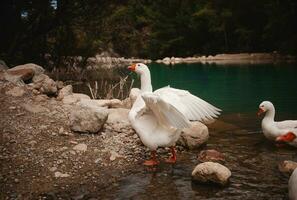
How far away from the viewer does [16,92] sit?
7.75 metres

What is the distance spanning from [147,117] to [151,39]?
44.8 m

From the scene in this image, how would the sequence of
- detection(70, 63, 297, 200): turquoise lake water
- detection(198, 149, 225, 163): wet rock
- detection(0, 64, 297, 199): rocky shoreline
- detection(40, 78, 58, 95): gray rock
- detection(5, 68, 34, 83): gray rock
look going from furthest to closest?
detection(40, 78, 58, 95): gray rock < detection(5, 68, 34, 83): gray rock < detection(198, 149, 225, 163): wet rock < detection(0, 64, 297, 199): rocky shoreline < detection(70, 63, 297, 200): turquoise lake water

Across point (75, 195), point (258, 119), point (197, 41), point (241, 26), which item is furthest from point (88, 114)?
point (197, 41)

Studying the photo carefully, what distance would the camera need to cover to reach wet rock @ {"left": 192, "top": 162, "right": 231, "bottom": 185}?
4793 mm

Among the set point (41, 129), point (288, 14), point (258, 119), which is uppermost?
point (288, 14)

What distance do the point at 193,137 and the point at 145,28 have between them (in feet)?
159

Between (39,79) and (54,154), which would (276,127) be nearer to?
(54,154)

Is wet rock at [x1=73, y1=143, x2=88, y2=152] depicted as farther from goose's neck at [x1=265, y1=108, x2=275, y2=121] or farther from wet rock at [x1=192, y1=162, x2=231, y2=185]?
goose's neck at [x1=265, y1=108, x2=275, y2=121]

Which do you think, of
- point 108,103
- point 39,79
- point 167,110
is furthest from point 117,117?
point 39,79

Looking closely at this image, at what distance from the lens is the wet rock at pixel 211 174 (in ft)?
15.7

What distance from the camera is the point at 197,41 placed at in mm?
47406

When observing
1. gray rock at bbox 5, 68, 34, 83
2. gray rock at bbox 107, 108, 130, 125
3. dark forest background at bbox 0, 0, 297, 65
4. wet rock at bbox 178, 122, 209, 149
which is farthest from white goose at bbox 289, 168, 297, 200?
dark forest background at bbox 0, 0, 297, 65

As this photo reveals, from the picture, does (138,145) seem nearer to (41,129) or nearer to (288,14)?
(41,129)

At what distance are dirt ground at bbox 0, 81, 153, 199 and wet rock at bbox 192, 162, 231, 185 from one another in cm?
99
